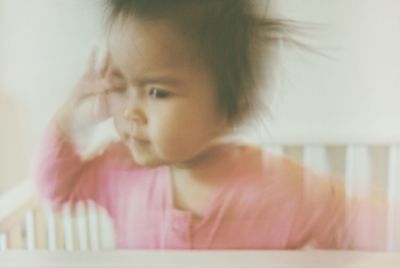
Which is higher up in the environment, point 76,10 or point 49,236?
point 76,10

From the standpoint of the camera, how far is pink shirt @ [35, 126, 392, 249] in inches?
28.1

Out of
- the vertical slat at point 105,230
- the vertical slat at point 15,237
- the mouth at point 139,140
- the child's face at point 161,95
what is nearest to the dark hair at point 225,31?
the child's face at point 161,95

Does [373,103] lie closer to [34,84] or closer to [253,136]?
[253,136]

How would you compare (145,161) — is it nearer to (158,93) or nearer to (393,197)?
(158,93)

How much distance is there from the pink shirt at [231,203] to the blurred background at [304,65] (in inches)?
2.1

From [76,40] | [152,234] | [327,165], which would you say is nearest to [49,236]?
[152,234]

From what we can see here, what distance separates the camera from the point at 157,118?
27.2 inches

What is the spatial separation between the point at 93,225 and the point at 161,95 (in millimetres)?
226

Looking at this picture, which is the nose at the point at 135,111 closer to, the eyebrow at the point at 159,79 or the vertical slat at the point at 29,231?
the eyebrow at the point at 159,79

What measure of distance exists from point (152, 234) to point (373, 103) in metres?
0.37

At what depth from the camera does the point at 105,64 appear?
69cm

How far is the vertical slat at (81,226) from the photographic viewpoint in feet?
2.41

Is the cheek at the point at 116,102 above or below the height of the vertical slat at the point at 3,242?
above

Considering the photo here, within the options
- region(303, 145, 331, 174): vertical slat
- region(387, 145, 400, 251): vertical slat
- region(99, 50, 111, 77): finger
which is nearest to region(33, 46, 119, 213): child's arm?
region(99, 50, 111, 77): finger
